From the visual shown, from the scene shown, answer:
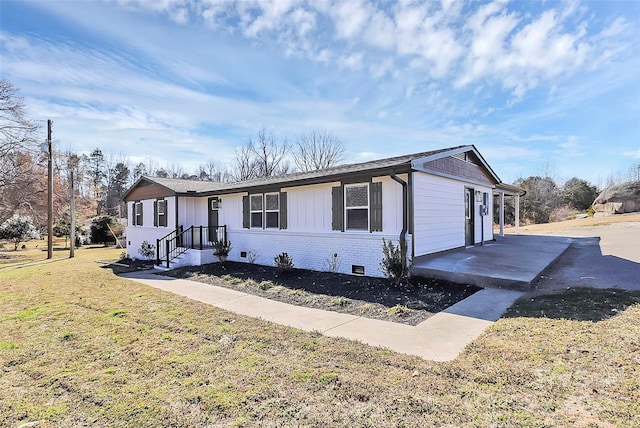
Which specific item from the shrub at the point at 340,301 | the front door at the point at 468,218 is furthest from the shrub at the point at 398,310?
the front door at the point at 468,218

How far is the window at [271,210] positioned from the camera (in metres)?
11.2

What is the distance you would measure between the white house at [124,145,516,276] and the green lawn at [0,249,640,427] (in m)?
3.66

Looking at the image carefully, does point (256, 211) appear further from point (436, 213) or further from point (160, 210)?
point (436, 213)

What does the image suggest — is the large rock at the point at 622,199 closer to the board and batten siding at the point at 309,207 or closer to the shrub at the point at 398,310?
the board and batten siding at the point at 309,207

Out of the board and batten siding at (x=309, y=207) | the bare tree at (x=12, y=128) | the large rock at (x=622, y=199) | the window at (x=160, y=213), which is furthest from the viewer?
the large rock at (x=622, y=199)

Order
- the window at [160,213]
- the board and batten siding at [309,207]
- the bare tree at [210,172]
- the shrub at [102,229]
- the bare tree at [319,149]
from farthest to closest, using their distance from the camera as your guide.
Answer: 1. the bare tree at [210,172]
2. the bare tree at [319,149]
3. the shrub at [102,229]
4. the window at [160,213]
5. the board and batten siding at [309,207]

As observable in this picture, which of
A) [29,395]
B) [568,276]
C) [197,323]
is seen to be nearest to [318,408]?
[29,395]

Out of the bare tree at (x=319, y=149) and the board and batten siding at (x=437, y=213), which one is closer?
the board and batten siding at (x=437, y=213)

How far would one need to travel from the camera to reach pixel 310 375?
3355 mm

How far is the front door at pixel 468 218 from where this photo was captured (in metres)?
11.0

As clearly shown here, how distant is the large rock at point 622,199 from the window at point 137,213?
33.3m

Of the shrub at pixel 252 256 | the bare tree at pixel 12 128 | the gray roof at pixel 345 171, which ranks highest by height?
the bare tree at pixel 12 128

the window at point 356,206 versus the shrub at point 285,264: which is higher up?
the window at point 356,206

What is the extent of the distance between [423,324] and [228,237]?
9571 millimetres
